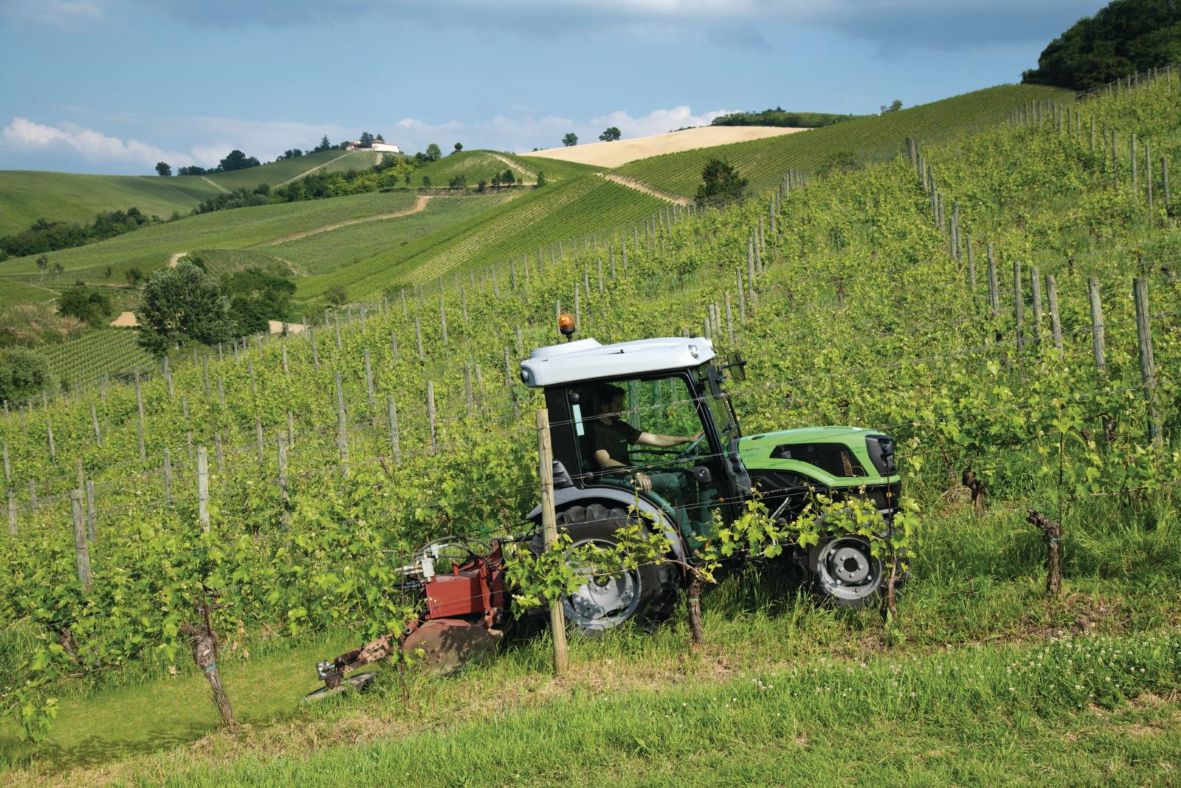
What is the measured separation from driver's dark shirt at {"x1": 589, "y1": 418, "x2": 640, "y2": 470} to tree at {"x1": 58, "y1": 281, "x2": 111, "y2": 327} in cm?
6600

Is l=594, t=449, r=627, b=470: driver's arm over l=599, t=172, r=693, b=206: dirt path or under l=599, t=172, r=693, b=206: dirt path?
under

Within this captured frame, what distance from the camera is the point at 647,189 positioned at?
173 ft

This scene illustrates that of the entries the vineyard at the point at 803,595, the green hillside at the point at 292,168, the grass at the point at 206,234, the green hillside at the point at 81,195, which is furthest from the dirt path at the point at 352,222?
the vineyard at the point at 803,595

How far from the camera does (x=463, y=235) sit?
2147 inches

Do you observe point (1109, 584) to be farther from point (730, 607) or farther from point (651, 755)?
point (651, 755)

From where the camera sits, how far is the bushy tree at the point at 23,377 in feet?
148

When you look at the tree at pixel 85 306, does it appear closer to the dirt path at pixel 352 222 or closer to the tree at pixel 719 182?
the dirt path at pixel 352 222

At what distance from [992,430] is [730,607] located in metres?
2.45

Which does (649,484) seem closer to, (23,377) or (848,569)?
(848,569)

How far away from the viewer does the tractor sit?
611 cm

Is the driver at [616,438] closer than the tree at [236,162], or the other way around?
the driver at [616,438]

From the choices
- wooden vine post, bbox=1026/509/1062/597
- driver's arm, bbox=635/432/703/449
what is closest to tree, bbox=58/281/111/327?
driver's arm, bbox=635/432/703/449

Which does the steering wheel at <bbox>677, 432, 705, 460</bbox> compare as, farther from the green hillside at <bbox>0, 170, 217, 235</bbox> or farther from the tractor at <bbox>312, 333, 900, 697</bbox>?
the green hillside at <bbox>0, 170, 217, 235</bbox>

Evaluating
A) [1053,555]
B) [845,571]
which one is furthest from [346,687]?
[1053,555]
